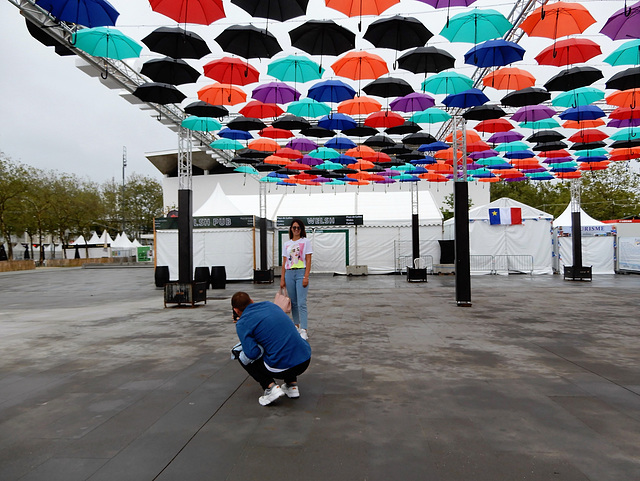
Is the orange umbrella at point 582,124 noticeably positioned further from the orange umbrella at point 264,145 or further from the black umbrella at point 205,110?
the black umbrella at point 205,110

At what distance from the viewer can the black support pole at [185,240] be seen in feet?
40.2

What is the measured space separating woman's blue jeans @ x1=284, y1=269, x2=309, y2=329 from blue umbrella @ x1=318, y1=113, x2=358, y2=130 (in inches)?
341

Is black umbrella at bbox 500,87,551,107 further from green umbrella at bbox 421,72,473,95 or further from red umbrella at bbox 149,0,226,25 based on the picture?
red umbrella at bbox 149,0,226,25

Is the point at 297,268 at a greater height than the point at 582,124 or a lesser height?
lesser

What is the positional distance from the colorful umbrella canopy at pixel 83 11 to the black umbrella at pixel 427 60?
19.9ft

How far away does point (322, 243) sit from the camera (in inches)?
976

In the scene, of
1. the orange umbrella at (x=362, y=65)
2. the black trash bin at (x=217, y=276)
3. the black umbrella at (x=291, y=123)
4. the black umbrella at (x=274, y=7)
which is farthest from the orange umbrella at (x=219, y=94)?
the black trash bin at (x=217, y=276)

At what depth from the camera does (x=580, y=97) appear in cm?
1281

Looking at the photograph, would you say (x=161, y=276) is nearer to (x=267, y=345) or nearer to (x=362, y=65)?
(x=362, y=65)

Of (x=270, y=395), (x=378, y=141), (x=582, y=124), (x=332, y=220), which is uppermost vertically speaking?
(x=582, y=124)

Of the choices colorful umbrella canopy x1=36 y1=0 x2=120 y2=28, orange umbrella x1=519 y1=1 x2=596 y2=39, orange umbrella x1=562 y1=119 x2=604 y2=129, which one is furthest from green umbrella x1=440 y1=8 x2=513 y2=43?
orange umbrella x1=562 y1=119 x2=604 y2=129

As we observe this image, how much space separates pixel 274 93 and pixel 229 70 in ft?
7.33

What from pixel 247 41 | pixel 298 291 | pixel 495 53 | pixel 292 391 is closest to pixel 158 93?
pixel 247 41

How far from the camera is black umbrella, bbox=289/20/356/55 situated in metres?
8.74
